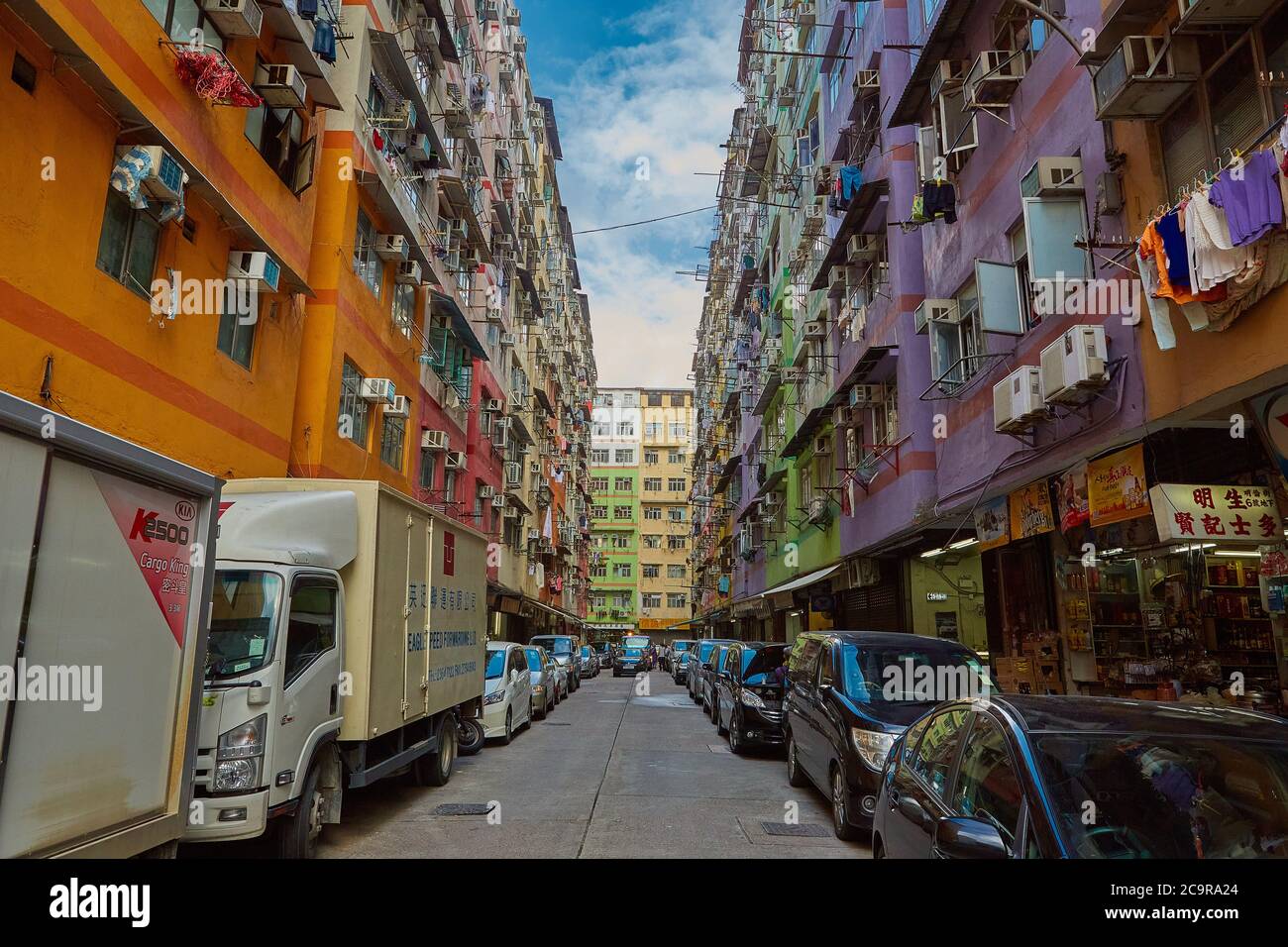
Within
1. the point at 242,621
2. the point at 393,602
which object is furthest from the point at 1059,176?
the point at 242,621

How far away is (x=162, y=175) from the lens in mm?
9336

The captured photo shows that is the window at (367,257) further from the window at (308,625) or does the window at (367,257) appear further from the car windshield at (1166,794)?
the car windshield at (1166,794)

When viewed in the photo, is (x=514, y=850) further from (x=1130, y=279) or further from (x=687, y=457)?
(x=687, y=457)

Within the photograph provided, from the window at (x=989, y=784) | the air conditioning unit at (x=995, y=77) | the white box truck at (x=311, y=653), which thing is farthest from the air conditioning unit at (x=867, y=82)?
the window at (x=989, y=784)

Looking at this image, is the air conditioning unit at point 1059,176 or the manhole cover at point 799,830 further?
the air conditioning unit at point 1059,176

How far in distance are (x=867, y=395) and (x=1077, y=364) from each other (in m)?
8.57

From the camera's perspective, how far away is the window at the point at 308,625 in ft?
20.9

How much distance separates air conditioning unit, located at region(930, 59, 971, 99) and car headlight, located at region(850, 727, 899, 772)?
9892mm

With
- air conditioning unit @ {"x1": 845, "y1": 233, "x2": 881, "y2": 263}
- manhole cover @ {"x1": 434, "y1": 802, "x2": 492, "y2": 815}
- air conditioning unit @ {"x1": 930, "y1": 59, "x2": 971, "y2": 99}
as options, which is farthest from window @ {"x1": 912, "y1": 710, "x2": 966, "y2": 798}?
air conditioning unit @ {"x1": 845, "y1": 233, "x2": 881, "y2": 263}

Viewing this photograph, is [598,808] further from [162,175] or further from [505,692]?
[162,175]

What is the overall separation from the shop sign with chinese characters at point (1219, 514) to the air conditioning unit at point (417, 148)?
680 inches

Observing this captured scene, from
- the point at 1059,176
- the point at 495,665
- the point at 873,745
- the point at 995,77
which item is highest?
the point at 995,77

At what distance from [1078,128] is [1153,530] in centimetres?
467

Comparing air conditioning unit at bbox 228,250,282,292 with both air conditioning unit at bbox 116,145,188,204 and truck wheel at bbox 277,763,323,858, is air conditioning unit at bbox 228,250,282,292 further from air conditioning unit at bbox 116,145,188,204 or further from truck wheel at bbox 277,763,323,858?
truck wheel at bbox 277,763,323,858
